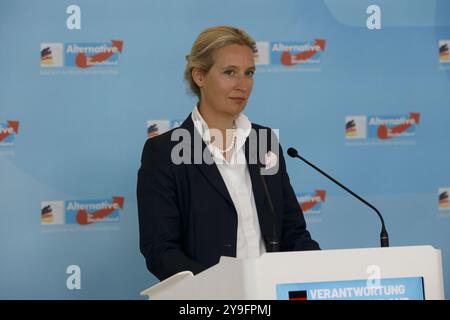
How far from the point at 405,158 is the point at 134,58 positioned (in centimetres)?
168

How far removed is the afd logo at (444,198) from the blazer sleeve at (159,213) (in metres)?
2.14

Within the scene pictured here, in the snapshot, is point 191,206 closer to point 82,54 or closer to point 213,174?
point 213,174

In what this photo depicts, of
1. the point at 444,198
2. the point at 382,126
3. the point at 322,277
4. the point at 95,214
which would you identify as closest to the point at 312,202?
the point at 382,126

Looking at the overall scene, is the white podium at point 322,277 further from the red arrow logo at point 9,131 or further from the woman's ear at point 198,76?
the red arrow logo at point 9,131

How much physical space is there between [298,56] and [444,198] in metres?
1.21

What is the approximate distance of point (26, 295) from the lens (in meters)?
4.03

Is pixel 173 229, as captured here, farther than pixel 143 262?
No

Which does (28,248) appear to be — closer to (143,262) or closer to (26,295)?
(26,295)

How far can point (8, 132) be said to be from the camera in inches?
159

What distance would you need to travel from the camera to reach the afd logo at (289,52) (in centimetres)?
430

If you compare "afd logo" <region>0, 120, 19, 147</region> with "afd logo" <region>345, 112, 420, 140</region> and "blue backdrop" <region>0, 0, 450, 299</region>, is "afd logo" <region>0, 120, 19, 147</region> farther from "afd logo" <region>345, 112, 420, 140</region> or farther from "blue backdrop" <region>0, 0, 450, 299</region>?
"afd logo" <region>345, 112, 420, 140</region>
